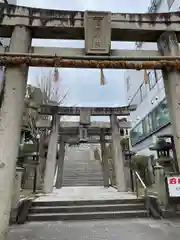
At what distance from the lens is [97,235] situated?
4.67 m

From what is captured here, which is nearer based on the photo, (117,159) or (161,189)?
(161,189)

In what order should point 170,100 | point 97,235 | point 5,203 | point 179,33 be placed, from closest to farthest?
point 5,203 < point 170,100 < point 179,33 < point 97,235

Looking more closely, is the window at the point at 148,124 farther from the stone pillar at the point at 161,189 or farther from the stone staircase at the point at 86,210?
the stone staircase at the point at 86,210

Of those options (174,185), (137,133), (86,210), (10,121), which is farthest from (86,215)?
(137,133)

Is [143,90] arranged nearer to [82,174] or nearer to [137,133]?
[137,133]

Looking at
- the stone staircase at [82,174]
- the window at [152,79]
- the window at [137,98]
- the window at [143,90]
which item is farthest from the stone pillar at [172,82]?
the window at [137,98]

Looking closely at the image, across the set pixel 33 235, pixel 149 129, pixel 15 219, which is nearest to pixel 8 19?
pixel 33 235

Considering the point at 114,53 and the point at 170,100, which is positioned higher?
the point at 114,53

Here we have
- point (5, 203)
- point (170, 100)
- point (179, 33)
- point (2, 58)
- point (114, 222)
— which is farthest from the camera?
point (114, 222)

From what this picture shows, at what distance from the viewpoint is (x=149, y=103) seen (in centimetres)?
1673

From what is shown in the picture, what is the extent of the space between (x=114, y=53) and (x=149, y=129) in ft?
44.1

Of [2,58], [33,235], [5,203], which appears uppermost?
[2,58]

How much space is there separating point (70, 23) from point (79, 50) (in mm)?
560

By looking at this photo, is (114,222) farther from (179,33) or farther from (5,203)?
(179,33)
